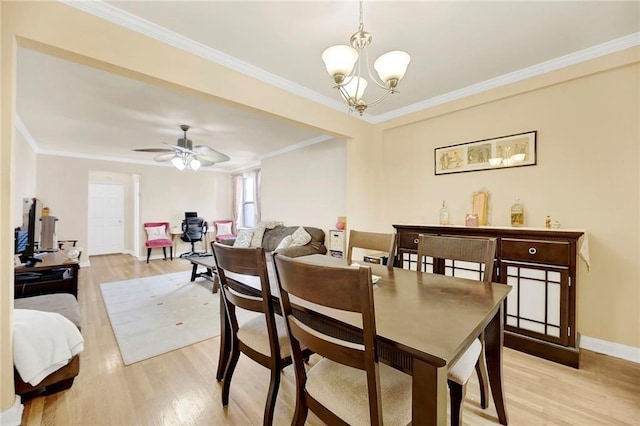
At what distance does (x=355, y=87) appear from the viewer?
1.81 m

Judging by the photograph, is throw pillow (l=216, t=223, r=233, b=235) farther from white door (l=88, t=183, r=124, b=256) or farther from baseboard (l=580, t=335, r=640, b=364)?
baseboard (l=580, t=335, r=640, b=364)

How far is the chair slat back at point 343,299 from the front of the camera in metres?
0.85

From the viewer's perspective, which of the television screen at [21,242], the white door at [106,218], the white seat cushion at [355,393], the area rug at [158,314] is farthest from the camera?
the white door at [106,218]

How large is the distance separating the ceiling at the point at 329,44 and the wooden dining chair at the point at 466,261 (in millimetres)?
1584

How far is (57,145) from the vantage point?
17.5 ft

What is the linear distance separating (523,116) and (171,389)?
150 inches

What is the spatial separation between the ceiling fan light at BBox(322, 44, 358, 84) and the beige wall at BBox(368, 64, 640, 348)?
2.10 metres

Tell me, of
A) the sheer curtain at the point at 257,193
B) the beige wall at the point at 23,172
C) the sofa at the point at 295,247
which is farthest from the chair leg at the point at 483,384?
the sheer curtain at the point at 257,193

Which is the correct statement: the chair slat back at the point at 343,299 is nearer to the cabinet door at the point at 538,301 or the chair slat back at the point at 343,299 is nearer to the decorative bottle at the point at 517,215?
the cabinet door at the point at 538,301

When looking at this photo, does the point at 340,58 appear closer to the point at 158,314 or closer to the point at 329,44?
the point at 329,44

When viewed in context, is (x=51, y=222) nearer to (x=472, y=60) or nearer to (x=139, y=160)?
(x=139, y=160)

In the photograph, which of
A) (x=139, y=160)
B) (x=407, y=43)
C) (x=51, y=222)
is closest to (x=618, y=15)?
(x=407, y=43)

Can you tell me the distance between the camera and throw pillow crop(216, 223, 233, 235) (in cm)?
746

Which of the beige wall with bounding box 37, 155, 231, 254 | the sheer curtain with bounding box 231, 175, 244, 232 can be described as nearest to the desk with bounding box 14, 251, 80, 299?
the beige wall with bounding box 37, 155, 231, 254
